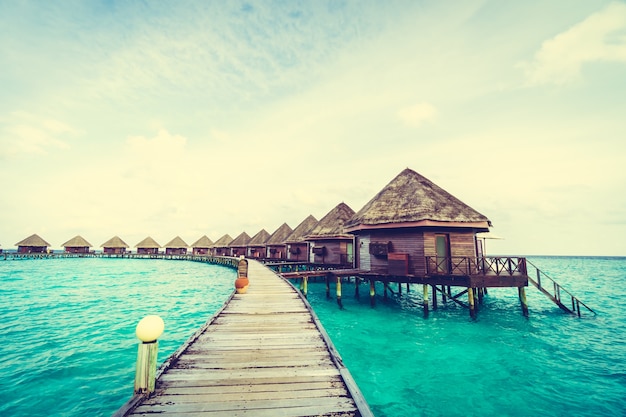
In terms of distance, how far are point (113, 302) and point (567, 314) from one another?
98.0ft

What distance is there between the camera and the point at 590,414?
6.97m

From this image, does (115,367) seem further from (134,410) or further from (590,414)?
(590,414)

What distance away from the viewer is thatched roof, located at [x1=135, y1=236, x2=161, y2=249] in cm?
7150

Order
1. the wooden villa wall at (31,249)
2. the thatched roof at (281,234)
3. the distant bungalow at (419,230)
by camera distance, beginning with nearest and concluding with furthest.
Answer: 1. the distant bungalow at (419,230)
2. the thatched roof at (281,234)
3. the wooden villa wall at (31,249)

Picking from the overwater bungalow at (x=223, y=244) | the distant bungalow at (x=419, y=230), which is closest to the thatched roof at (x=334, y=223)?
the distant bungalow at (x=419, y=230)

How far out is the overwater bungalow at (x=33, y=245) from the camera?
6200 centimetres

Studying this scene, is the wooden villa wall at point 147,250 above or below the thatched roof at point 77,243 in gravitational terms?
below

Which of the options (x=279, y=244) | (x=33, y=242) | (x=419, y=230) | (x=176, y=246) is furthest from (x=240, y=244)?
(x=33, y=242)

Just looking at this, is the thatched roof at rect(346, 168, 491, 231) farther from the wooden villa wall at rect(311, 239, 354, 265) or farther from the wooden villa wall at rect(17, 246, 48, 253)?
the wooden villa wall at rect(17, 246, 48, 253)

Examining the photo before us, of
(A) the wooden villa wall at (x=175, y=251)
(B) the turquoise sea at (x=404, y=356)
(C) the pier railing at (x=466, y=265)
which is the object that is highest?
(C) the pier railing at (x=466, y=265)

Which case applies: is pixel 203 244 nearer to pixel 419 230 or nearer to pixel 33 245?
pixel 33 245

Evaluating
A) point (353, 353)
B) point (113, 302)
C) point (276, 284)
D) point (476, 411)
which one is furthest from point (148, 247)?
point (476, 411)

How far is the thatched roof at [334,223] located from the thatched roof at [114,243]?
66283 millimetres

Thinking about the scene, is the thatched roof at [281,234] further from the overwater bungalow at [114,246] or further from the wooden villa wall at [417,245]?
the overwater bungalow at [114,246]
